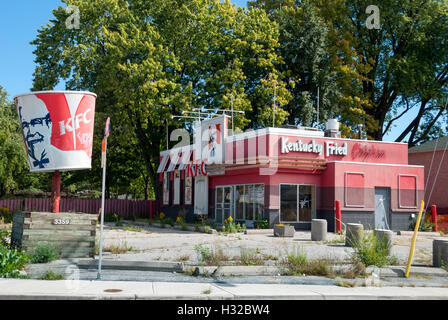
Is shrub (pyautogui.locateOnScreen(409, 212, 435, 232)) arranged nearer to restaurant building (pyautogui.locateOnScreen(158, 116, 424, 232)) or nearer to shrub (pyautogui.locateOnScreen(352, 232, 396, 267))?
restaurant building (pyautogui.locateOnScreen(158, 116, 424, 232))

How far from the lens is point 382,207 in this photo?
2833 centimetres

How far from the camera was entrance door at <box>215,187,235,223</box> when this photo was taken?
30547 millimetres

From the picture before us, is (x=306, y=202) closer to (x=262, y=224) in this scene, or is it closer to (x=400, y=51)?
(x=262, y=224)

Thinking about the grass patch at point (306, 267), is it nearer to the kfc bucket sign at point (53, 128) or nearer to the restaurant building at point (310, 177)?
the kfc bucket sign at point (53, 128)

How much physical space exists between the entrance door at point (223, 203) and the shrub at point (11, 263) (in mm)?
18682

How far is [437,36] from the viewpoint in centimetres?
4216

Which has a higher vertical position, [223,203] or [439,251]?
[223,203]

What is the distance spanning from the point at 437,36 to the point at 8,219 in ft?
120

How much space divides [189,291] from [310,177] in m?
19.3

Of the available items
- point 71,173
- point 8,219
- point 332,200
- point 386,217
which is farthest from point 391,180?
point 71,173

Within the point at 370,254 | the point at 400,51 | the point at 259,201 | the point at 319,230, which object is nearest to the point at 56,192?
the point at 370,254

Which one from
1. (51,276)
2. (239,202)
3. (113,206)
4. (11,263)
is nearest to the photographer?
(51,276)

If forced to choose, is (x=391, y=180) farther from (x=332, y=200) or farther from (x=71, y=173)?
(x=71, y=173)

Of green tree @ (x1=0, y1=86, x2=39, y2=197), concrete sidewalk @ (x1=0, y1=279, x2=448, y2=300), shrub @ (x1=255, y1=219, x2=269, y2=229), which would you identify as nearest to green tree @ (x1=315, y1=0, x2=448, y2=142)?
shrub @ (x1=255, y1=219, x2=269, y2=229)
